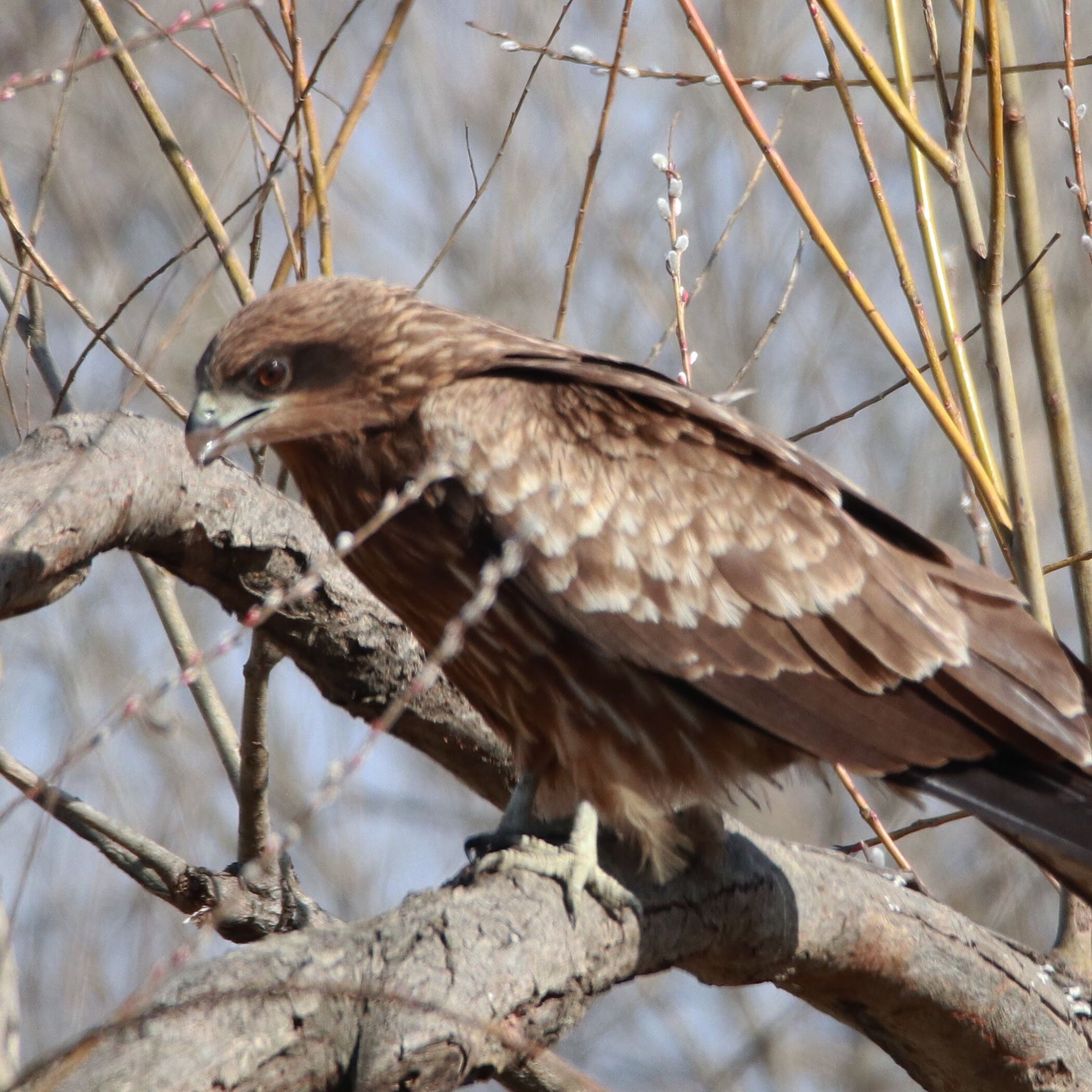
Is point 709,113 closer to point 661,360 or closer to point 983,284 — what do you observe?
point 661,360

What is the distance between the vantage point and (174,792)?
33.4ft

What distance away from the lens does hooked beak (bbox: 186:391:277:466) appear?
3393mm

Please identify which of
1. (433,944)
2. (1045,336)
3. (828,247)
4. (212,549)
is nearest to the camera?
(433,944)

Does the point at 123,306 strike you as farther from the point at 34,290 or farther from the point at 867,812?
the point at 867,812

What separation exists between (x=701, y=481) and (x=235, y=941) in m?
1.64

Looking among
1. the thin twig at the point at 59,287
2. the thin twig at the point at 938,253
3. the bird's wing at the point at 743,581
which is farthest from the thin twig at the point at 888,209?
the thin twig at the point at 59,287

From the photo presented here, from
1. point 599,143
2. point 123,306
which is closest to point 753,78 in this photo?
point 599,143

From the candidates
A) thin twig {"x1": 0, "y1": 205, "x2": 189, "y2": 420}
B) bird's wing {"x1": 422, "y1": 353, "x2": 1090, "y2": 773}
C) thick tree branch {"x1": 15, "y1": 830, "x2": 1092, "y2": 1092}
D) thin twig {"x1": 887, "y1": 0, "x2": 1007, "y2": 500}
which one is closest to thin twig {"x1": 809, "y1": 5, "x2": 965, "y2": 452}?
thin twig {"x1": 887, "y1": 0, "x2": 1007, "y2": 500}

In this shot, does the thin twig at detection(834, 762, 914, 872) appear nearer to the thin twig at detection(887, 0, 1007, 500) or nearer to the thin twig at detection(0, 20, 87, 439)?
the thin twig at detection(887, 0, 1007, 500)

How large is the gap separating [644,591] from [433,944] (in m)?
1.10

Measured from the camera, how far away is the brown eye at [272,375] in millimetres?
3598

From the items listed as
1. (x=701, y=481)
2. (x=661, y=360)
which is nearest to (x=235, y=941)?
(x=701, y=481)

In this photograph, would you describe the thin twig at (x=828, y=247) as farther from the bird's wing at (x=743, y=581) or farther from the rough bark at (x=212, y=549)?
the rough bark at (x=212, y=549)

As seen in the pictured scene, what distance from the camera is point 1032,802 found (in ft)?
10.6
